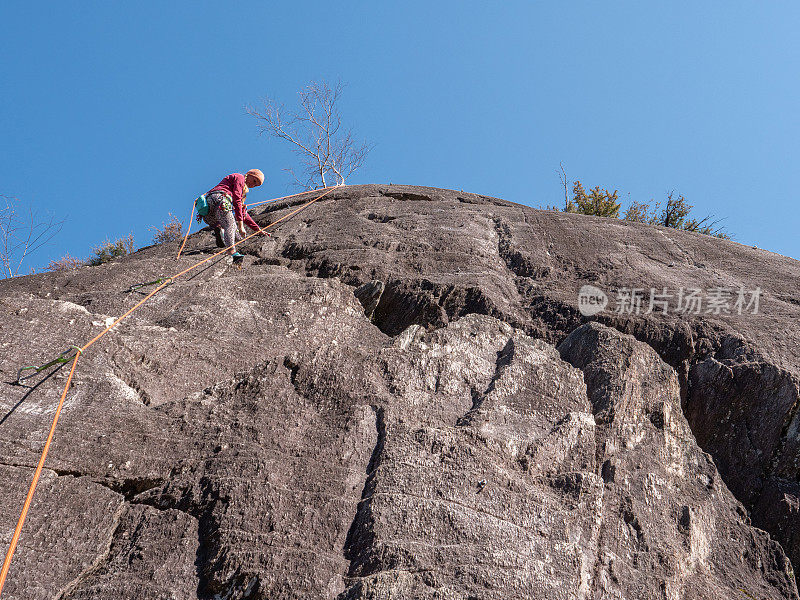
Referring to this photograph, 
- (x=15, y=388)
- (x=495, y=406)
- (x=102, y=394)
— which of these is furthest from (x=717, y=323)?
(x=15, y=388)

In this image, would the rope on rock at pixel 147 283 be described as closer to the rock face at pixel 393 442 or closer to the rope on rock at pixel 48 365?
the rock face at pixel 393 442

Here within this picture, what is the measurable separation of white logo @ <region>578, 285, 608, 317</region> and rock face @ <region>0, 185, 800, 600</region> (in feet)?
0.56

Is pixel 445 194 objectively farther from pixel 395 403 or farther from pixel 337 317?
pixel 395 403

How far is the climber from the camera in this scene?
745 cm

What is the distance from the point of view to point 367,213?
8.76 m

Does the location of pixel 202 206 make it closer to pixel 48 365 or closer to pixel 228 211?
pixel 228 211

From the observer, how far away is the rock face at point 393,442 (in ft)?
11.2

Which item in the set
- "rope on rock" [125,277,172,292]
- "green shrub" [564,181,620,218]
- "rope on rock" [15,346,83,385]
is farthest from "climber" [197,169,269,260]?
"green shrub" [564,181,620,218]

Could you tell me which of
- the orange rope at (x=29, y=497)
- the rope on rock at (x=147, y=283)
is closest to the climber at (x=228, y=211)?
the rope on rock at (x=147, y=283)

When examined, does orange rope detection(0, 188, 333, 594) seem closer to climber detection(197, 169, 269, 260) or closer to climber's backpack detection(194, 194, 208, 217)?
climber detection(197, 169, 269, 260)

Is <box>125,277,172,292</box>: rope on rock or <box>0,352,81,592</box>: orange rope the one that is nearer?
<box>0,352,81,592</box>: orange rope

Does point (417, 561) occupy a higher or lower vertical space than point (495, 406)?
lower

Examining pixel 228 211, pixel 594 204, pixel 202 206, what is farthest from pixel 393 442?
pixel 594 204

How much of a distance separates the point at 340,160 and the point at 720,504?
1745 cm
